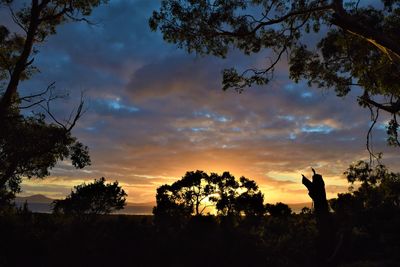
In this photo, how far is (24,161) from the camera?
22.7 meters

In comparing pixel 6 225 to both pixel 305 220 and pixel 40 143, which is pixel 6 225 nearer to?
pixel 40 143

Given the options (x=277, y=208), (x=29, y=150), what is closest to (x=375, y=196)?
(x=277, y=208)

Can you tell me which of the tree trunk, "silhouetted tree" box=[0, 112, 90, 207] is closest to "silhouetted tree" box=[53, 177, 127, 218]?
"silhouetted tree" box=[0, 112, 90, 207]

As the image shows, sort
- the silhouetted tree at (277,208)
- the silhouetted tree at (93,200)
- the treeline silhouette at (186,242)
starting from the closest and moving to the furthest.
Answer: the treeline silhouette at (186,242) → the silhouetted tree at (93,200) → the silhouetted tree at (277,208)

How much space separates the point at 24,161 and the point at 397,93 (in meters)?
17.2

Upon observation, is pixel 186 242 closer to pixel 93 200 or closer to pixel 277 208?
pixel 93 200

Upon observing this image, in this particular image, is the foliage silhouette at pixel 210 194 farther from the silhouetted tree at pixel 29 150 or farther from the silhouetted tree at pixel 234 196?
the silhouetted tree at pixel 29 150

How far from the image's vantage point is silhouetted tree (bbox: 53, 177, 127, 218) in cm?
2538

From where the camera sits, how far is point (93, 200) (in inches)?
1081

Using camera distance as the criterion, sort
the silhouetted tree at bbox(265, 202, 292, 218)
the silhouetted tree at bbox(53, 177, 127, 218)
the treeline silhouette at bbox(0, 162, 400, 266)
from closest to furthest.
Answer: the treeline silhouette at bbox(0, 162, 400, 266) → the silhouetted tree at bbox(53, 177, 127, 218) → the silhouetted tree at bbox(265, 202, 292, 218)

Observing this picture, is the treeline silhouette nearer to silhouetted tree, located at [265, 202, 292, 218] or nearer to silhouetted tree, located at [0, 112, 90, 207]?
silhouetted tree, located at [0, 112, 90, 207]

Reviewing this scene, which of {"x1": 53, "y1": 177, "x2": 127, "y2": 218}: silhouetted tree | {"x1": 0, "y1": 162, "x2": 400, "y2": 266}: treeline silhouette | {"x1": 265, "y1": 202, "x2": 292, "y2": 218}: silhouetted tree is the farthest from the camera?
{"x1": 265, "y1": 202, "x2": 292, "y2": 218}: silhouetted tree

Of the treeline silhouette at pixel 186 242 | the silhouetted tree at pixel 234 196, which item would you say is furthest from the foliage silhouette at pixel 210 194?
the treeline silhouette at pixel 186 242

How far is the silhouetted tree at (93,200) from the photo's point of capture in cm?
2538
